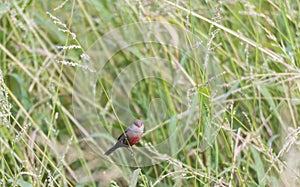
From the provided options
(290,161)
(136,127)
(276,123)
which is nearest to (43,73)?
(276,123)

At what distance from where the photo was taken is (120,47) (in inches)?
84.3

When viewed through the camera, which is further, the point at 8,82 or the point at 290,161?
the point at 8,82

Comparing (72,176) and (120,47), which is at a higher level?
(120,47)

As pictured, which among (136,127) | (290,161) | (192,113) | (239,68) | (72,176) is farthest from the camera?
(239,68)

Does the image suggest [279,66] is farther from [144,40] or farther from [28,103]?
[28,103]

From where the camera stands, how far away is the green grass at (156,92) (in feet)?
5.60

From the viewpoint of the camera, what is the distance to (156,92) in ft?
6.70

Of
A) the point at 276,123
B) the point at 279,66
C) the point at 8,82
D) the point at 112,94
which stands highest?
the point at 8,82

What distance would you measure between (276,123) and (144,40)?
50 centimetres

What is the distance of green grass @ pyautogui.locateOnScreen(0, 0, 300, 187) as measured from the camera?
171 cm

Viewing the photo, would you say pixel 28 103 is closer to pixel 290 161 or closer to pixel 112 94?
pixel 112 94

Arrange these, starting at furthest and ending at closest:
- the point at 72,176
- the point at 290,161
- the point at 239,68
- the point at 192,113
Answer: the point at 239,68
the point at 72,176
the point at 192,113
the point at 290,161

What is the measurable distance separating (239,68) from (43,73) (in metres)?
0.73

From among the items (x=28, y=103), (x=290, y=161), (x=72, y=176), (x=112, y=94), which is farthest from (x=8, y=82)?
(x=290, y=161)
